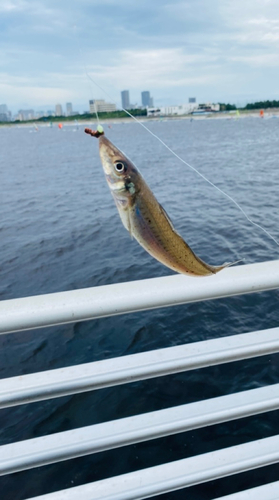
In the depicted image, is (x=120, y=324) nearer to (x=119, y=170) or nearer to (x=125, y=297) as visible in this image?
(x=125, y=297)

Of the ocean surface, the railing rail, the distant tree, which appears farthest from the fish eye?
the distant tree

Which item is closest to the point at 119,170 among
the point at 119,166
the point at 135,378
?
the point at 119,166

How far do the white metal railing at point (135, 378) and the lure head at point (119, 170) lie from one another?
0.51m

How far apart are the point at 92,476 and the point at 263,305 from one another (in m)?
5.76

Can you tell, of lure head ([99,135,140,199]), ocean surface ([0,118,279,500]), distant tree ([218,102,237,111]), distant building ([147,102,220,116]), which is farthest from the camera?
distant tree ([218,102,237,111])

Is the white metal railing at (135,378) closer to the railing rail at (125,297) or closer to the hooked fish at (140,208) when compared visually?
the railing rail at (125,297)

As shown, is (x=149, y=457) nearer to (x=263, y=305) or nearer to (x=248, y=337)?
(x=248, y=337)

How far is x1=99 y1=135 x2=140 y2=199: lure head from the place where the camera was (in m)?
1.68

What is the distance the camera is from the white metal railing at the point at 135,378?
69.8 inches

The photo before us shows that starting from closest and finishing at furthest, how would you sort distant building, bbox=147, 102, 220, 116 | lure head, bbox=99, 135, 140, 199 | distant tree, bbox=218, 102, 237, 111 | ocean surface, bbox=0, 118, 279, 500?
lure head, bbox=99, 135, 140, 199
ocean surface, bbox=0, 118, 279, 500
distant building, bbox=147, 102, 220, 116
distant tree, bbox=218, 102, 237, 111

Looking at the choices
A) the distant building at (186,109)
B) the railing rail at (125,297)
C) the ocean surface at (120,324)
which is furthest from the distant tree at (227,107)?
the railing rail at (125,297)

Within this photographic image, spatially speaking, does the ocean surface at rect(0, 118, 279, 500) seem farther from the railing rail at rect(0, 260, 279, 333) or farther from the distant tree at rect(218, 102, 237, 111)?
the distant tree at rect(218, 102, 237, 111)

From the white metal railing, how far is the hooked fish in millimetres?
262

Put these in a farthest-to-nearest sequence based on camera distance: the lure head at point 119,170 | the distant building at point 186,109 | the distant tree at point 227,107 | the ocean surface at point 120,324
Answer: the distant tree at point 227,107, the distant building at point 186,109, the ocean surface at point 120,324, the lure head at point 119,170
